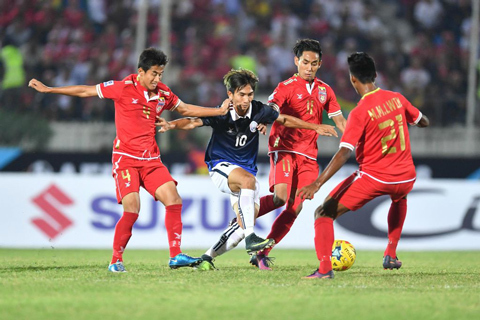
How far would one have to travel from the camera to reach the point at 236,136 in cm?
827

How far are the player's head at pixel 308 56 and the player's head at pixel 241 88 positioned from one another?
932 millimetres

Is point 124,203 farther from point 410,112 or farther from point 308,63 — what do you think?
point 410,112

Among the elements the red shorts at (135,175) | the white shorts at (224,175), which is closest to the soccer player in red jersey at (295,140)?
the white shorts at (224,175)

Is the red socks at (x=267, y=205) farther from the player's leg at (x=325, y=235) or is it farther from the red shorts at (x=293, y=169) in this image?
the player's leg at (x=325, y=235)

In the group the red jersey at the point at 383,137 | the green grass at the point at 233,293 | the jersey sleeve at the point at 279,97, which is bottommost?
the green grass at the point at 233,293

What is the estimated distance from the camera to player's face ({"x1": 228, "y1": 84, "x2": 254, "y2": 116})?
26.4 feet

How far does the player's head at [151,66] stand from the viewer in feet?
25.9

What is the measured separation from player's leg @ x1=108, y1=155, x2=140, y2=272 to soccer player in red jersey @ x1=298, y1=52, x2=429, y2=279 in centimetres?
191

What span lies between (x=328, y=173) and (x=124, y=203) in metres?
2.26

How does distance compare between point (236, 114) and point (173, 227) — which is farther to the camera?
point (236, 114)

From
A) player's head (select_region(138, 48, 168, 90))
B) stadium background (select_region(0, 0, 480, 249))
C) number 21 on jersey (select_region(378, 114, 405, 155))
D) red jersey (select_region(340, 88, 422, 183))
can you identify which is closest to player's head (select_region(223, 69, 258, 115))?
player's head (select_region(138, 48, 168, 90))

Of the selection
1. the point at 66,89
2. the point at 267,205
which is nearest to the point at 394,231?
the point at 267,205

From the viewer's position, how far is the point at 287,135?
8.93 meters

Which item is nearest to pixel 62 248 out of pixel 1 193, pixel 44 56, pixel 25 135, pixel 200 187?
pixel 1 193
